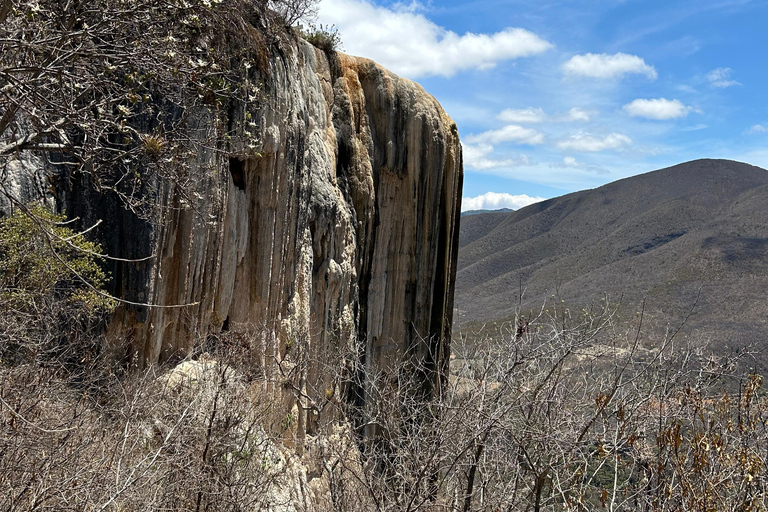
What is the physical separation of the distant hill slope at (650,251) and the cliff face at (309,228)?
9.36 m

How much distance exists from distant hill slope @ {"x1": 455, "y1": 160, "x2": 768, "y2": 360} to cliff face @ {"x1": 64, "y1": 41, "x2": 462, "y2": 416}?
9361 millimetres

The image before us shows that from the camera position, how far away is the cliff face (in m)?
8.02

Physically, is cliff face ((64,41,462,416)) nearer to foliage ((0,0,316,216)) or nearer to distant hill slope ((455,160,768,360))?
foliage ((0,0,316,216))

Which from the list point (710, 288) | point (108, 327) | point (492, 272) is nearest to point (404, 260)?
point (108, 327)

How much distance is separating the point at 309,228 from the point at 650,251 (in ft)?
163

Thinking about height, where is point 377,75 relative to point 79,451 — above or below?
above

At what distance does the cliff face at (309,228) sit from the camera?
8.02 m

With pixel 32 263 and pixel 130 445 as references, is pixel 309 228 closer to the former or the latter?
pixel 32 263

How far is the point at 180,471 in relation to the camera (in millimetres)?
5898

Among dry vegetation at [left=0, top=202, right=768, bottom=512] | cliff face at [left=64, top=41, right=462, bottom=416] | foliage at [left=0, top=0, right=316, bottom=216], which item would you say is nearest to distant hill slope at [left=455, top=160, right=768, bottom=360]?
cliff face at [left=64, top=41, right=462, bottom=416]

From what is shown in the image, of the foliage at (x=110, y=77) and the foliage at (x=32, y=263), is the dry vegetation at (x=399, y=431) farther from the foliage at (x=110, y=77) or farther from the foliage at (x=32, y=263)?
the foliage at (x=110, y=77)

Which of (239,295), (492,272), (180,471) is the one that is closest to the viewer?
(180,471)

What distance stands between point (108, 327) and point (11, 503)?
3.45 meters

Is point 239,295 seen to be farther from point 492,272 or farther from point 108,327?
point 492,272
